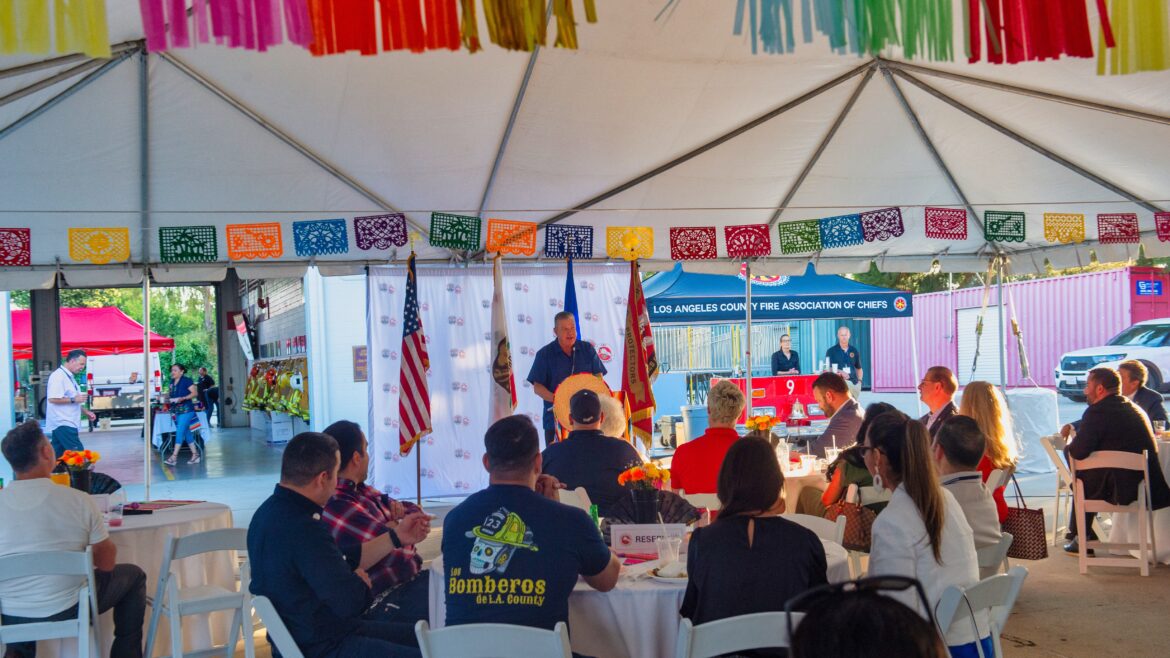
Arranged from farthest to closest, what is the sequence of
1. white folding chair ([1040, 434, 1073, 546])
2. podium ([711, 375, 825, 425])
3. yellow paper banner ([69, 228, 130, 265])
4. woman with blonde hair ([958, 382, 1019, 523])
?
podium ([711, 375, 825, 425]), yellow paper banner ([69, 228, 130, 265]), white folding chair ([1040, 434, 1073, 546]), woman with blonde hair ([958, 382, 1019, 523])

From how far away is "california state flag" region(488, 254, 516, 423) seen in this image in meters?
8.52

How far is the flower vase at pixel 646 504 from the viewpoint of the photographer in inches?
152

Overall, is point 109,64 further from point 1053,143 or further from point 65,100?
point 1053,143

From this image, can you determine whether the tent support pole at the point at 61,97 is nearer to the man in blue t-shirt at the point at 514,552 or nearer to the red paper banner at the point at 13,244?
the red paper banner at the point at 13,244

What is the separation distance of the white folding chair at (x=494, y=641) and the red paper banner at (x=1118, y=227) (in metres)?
7.74

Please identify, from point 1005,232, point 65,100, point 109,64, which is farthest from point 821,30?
point 1005,232

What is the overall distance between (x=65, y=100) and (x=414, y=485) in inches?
187

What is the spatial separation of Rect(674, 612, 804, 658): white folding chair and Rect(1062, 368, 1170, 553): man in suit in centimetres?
493

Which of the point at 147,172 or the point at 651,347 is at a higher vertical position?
the point at 147,172

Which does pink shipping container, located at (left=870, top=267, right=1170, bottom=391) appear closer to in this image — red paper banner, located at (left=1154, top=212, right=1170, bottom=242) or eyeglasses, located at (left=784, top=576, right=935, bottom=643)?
red paper banner, located at (left=1154, top=212, right=1170, bottom=242)

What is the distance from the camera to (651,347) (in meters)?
8.91

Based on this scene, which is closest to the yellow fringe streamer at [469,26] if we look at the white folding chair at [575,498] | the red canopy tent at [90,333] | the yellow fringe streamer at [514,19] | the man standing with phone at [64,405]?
the yellow fringe streamer at [514,19]

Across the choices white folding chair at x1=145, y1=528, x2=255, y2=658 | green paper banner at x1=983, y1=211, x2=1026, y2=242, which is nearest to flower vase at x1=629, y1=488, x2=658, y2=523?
white folding chair at x1=145, y1=528, x2=255, y2=658

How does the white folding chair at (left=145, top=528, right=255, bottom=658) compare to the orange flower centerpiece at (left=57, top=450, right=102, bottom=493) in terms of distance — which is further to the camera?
the orange flower centerpiece at (left=57, top=450, right=102, bottom=493)
